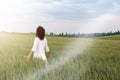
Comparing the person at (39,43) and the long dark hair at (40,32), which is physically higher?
the long dark hair at (40,32)

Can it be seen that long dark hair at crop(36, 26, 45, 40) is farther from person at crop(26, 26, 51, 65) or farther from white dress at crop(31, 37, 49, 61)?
white dress at crop(31, 37, 49, 61)

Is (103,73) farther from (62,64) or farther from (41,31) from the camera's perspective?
(41,31)

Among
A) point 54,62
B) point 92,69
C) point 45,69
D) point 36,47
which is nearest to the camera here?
point 45,69

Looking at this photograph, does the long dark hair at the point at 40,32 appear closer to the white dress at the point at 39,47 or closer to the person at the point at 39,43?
the person at the point at 39,43

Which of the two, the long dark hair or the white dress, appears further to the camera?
the white dress


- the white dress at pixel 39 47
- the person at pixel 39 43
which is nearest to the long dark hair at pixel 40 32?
the person at pixel 39 43

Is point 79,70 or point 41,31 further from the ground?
point 41,31

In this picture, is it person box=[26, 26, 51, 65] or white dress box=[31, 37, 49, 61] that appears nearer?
person box=[26, 26, 51, 65]

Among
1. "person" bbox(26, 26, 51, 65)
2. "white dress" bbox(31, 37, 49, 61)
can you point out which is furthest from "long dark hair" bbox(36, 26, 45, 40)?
"white dress" bbox(31, 37, 49, 61)

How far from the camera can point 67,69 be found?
686cm

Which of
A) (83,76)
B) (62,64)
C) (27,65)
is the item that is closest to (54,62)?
(62,64)

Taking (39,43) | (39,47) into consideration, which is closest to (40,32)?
(39,43)

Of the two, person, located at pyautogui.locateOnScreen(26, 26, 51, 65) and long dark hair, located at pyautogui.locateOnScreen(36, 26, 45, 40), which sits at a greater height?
long dark hair, located at pyautogui.locateOnScreen(36, 26, 45, 40)

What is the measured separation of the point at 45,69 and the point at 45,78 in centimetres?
68
